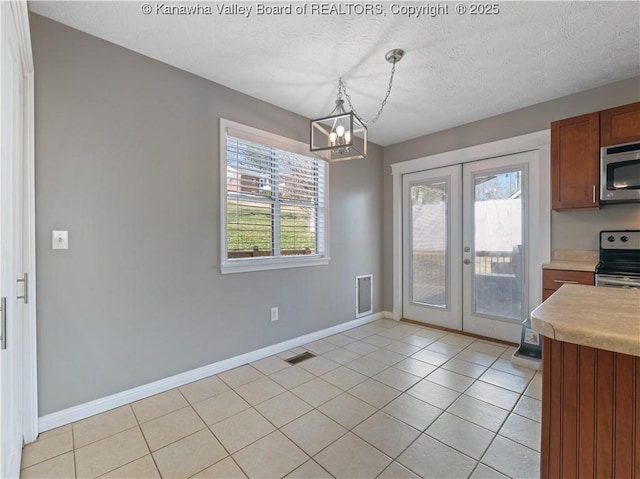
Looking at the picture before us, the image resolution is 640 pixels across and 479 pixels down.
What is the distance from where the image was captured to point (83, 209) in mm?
1982

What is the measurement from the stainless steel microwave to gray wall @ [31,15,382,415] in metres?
3.06

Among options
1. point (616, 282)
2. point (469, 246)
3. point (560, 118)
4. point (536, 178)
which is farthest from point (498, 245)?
point (560, 118)

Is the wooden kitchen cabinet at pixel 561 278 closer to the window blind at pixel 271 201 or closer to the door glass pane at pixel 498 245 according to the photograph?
the door glass pane at pixel 498 245

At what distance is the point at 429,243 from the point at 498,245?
0.82 metres

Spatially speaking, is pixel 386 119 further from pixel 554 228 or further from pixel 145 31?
pixel 145 31

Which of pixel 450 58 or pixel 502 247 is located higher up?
pixel 450 58

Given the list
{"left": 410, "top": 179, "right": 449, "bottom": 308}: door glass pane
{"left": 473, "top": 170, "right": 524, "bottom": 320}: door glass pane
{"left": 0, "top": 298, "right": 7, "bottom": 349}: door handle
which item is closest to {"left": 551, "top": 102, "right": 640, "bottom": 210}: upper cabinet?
{"left": 473, "top": 170, "right": 524, "bottom": 320}: door glass pane

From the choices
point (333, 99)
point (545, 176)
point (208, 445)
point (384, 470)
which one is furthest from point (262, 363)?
point (545, 176)

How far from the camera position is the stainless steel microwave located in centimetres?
236

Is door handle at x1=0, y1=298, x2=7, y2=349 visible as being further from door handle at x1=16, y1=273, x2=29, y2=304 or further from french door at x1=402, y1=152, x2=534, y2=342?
french door at x1=402, y1=152, x2=534, y2=342

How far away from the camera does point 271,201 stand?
3055 millimetres

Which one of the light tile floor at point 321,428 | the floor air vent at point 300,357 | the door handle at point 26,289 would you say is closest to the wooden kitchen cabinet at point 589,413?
the light tile floor at point 321,428

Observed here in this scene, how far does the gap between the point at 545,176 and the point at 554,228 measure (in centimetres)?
54

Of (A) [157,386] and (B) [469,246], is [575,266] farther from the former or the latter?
(A) [157,386]
